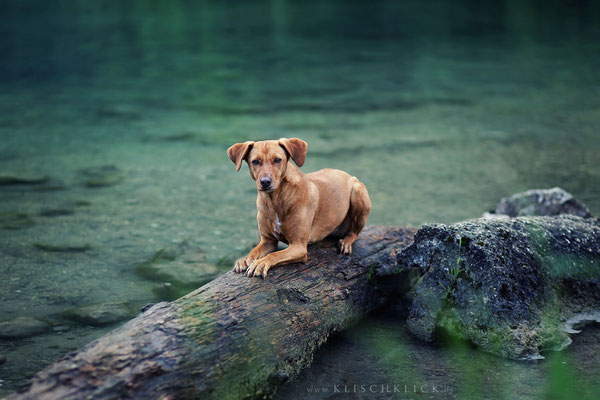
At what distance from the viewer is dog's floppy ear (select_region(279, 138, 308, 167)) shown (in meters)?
4.46

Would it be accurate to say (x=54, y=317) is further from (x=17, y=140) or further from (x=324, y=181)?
(x=17, y=140)

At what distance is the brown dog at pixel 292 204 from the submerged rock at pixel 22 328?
1703 mm

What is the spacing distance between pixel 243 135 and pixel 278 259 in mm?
7245

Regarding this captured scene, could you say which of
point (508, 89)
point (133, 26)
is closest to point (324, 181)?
point (508, 89)

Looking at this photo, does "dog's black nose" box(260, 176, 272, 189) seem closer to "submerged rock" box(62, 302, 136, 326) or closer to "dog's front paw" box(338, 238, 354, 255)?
"dog's front paw" box(338, 238, 354, 255)

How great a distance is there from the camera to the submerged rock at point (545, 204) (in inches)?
258

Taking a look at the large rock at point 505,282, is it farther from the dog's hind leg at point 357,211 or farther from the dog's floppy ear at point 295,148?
the dog's floppy ear at point 295,148

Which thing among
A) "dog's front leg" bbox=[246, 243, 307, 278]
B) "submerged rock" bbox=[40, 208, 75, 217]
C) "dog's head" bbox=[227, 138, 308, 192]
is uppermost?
"dog's head" bbox=[227, 138, 308, 192]

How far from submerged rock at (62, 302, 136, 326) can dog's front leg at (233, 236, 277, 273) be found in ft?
4.05

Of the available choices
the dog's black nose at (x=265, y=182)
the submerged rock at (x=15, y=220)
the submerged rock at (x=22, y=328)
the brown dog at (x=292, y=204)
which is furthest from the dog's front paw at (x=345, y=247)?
the submerged rock at (x=15, y=220)

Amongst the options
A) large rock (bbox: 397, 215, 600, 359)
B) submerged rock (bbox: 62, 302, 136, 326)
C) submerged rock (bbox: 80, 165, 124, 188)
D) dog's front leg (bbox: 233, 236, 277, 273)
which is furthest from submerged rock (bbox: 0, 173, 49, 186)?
large rock (bbox: 397, 215, 600, 359)

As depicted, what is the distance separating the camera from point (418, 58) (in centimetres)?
1922

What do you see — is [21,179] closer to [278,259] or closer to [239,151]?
[239,151]

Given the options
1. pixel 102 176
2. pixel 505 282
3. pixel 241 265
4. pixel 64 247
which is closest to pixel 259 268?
pixel 241 265
